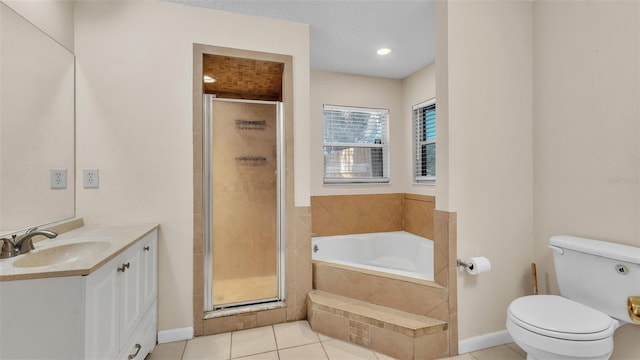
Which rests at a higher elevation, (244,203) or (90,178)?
(90,178)

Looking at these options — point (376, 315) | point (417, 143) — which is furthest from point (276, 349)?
point (417, 143)

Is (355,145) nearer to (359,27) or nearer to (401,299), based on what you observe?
(359,27)

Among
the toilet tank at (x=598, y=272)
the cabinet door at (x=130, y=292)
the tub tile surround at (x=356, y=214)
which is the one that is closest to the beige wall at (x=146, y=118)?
the cabinet door at (x=130, y=292)

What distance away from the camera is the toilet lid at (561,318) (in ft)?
4.12

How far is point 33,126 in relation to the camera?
1524 millimetres

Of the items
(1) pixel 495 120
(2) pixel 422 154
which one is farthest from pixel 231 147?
(2) pixel 422 154

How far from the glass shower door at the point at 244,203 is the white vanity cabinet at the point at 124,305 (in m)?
0.43

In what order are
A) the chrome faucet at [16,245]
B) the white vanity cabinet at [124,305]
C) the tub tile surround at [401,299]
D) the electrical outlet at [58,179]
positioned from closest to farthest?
the white vanity cabinet at [124,305], the chrome faucet at [16,245], the electrical outlet at [58,179], the tub tile surround at [401,299]

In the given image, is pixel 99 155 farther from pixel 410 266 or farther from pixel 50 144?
pixel 410 266

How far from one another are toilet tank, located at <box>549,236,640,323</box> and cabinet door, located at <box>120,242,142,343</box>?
8.01 feet

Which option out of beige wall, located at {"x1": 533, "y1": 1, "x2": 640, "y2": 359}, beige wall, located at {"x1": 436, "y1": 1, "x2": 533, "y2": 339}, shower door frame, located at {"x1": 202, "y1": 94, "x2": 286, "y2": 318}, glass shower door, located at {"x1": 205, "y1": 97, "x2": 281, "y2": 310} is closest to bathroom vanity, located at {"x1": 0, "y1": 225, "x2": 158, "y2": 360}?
shower door frame, located at {"x1": 202, "y1": 94, "x2": 286, "y2": 318}

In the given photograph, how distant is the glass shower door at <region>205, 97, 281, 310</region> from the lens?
6.94 feet

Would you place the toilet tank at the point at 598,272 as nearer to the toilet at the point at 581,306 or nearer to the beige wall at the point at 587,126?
the toilet at the point at 581,306

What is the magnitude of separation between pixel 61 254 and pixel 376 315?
1.81 m
